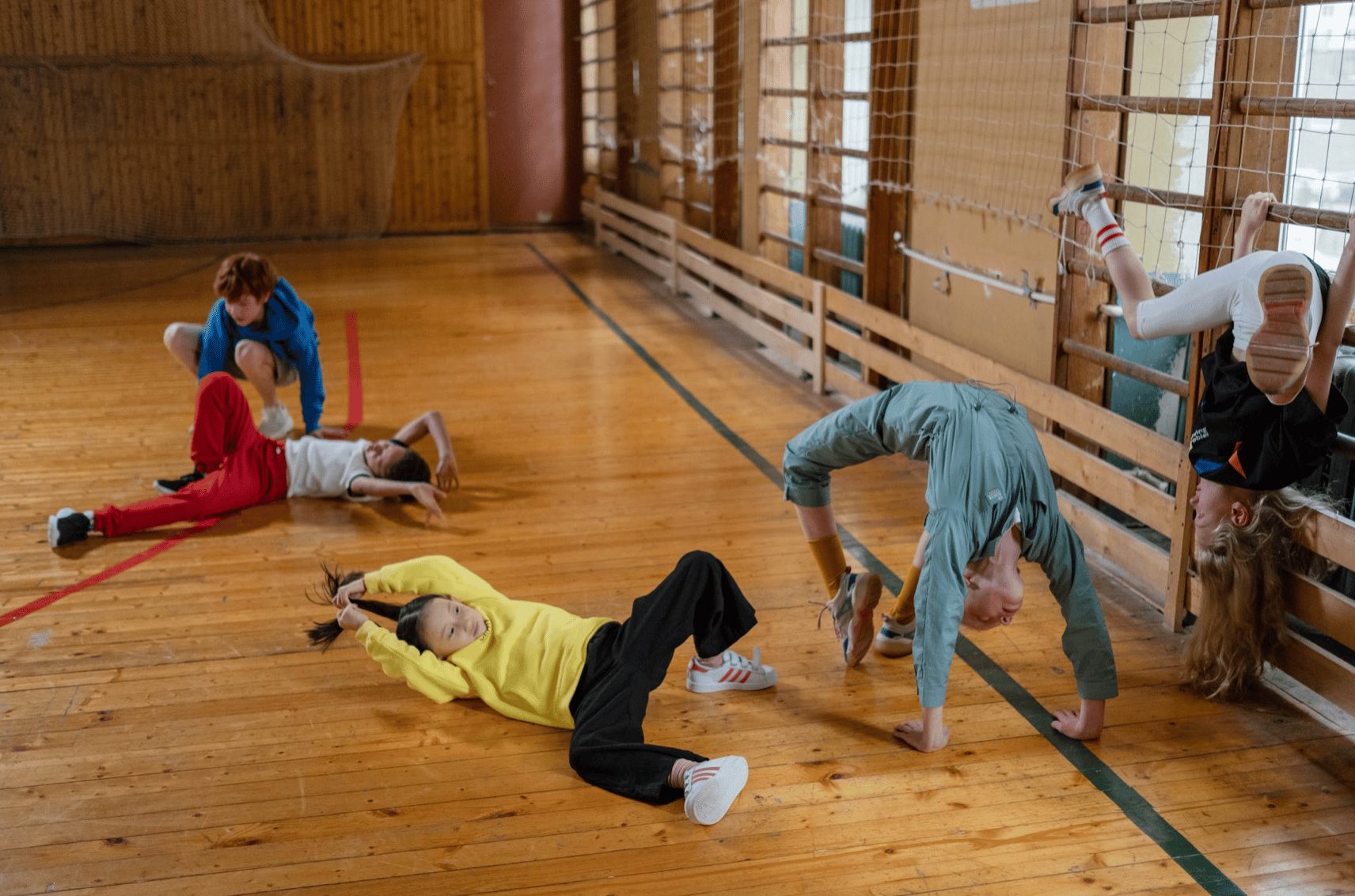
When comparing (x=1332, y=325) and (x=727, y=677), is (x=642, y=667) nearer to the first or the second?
(x=727, y=677)

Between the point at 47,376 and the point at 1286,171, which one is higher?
the point at 1286,171

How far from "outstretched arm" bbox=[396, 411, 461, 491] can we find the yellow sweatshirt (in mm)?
1318

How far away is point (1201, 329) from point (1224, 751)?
907mm

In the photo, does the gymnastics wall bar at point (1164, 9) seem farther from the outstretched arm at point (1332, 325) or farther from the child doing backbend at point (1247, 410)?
the outstretched arm at point (1332, 325)

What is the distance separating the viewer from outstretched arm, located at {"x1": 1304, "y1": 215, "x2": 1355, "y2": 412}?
8.32ft

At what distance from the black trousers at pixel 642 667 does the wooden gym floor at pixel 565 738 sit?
61 millimetres

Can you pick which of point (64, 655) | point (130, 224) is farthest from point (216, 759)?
point (130, 224)

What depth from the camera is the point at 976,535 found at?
2479 millimetres

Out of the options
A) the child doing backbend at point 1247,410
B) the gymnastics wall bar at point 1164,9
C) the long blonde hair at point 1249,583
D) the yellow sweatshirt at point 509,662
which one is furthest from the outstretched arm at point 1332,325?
the yellow sweatshirt at point 509,662

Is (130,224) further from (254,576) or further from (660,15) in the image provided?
(254,576)

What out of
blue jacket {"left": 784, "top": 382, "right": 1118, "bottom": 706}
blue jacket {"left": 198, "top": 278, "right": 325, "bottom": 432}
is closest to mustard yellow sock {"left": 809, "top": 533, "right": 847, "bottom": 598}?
blue jacket {"left": 784, "top": 382, "right": 1118, "bottom": 706}

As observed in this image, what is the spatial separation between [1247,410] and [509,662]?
1695mm

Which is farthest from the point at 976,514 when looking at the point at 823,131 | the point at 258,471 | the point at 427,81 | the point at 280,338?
the point at 427,81

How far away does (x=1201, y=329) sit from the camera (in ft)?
9.14
